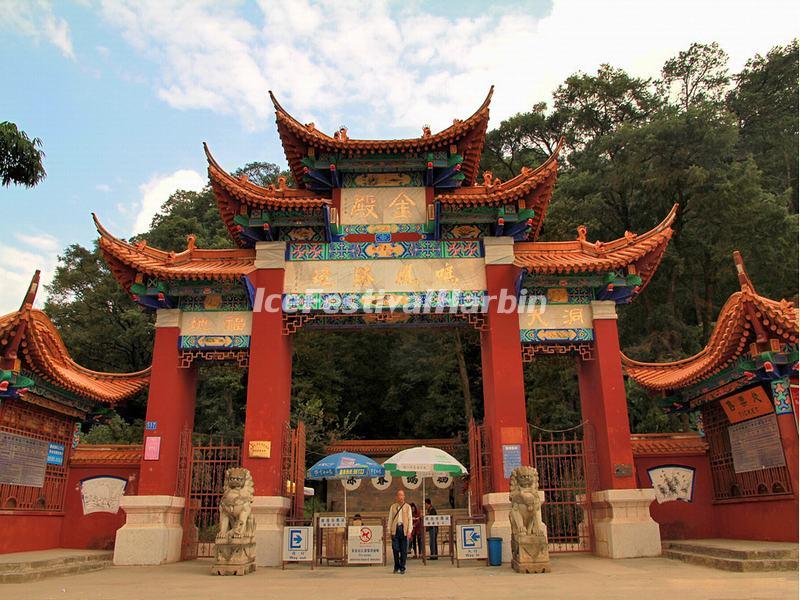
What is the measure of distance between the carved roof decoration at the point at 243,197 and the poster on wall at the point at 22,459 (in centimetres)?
619

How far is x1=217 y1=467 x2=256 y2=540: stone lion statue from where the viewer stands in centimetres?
1029

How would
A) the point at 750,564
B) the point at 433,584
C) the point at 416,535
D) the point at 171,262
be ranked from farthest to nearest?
the point at 416,535, the point at 171,262, the point at 750,564, the point at 433,584

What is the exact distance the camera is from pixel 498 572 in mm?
10133

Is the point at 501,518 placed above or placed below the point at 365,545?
above

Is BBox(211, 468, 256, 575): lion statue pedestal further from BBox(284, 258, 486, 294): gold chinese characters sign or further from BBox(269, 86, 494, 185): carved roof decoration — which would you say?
BBox(269, 86, 494, 185): carved roof decoration

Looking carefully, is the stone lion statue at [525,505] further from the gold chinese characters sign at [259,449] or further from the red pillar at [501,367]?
the gold chinese characters sign at [259,449]

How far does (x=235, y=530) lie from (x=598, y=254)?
9502mm

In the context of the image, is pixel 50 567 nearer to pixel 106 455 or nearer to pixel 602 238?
pixel 106 455

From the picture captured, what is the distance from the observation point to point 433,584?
28.7 feet

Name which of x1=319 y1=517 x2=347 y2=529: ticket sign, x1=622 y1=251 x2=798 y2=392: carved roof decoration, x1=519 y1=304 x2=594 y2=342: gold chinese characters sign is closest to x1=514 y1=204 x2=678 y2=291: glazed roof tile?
x1=519 y1=304 x2=594 y2=342: gold chinese characters sign

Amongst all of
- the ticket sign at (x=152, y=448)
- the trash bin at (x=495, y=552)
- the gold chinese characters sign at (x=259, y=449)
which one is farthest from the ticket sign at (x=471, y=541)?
the ticket sign at (x=152, y=448)

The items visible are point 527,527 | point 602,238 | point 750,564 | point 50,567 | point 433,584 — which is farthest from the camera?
point 602,238

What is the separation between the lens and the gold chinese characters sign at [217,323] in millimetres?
13469

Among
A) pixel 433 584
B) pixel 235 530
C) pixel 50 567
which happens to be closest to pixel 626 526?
pixel 433 584
